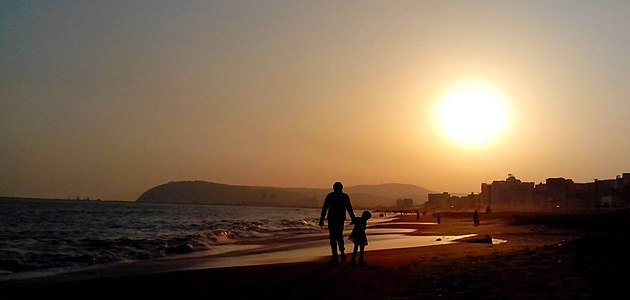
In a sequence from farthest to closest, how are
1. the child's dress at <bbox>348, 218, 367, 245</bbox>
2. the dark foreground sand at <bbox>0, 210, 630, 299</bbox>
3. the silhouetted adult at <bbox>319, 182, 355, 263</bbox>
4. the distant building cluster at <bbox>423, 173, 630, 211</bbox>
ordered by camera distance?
the distant building cluster at <bbox>423, 173, 630, 211</bbox> → the child's dress at <bbox>348, 218, 367, 245</bbox> → the silhouetted adult at <bbox>319, 182, 355, 263</bbox> → the dark foreground sand at <bbox>0, 210, 630, 299</bbox>

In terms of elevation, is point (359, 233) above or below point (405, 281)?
above

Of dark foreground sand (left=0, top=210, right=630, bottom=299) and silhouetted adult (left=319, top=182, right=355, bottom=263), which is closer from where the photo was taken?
dark foreground sand (left=0, top=210, right=630, bottom=299)

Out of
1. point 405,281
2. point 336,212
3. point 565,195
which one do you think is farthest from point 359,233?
point 565,195

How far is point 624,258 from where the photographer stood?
32.5ft

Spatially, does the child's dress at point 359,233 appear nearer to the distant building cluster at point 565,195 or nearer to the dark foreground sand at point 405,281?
the dark foreground sand at point 405,281

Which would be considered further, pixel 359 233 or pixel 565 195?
pixel 565 195

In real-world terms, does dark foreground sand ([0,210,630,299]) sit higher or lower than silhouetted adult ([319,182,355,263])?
lower

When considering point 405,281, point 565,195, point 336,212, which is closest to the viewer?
point 405,281

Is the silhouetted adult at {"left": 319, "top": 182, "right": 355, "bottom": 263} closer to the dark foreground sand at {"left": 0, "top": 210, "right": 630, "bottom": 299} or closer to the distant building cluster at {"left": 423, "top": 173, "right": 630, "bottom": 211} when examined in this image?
the dark foreground sand at {"left": 0, "top": 210, "right": 630, "bottom": 299}

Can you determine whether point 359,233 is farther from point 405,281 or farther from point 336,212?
point 405,281

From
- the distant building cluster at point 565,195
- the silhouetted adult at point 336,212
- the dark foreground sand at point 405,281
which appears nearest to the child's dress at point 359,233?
the silhouetted adult at point 336,212

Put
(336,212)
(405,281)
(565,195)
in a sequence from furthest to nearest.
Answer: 1. (565,195)
2. (336,212)
3. (405,281)

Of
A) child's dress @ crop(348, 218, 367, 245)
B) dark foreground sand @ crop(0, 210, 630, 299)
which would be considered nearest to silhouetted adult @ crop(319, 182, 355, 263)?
child's dress @ crop(348, 218, 367, 245)

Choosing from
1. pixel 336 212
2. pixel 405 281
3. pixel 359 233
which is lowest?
pixel 405 281
